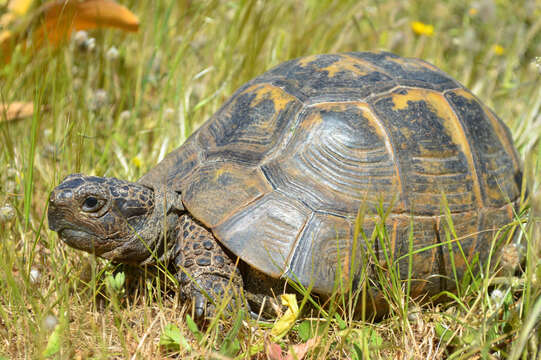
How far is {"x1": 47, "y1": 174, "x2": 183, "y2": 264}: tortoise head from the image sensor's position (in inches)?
90.5

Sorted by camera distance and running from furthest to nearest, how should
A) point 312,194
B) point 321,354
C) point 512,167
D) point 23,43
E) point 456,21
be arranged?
point 456,21
point 23,43
point 512,167
point 312,194
point 321,354

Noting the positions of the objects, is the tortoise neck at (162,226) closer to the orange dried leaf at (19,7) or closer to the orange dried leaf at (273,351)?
the orange dried leaf at (273,351)

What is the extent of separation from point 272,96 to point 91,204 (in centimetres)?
112

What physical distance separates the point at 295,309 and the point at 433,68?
1802 mm

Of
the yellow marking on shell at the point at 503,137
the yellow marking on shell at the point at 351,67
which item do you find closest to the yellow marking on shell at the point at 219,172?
the yellow marking on shell at the point at 351,67

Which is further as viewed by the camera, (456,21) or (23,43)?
(456,21)

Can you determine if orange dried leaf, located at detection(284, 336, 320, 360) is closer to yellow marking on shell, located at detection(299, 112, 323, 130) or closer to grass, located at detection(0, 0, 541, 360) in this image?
grass, located at detection(0, 0, 541, 360)

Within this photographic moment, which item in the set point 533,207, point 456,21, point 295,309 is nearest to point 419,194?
point 533,207

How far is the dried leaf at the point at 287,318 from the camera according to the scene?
2.22 meters

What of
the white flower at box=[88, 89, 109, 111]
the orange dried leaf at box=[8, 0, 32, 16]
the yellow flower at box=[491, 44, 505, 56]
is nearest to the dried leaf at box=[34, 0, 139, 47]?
the orange dried leaf at box=[8, 0, 32, 16]

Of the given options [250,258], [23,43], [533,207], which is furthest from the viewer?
[23,43]

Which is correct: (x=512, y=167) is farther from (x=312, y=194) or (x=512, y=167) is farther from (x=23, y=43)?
(x=23, y=43)

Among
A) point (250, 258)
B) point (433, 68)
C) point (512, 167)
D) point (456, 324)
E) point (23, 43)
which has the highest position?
point (433, 68)

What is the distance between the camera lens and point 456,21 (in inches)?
264
